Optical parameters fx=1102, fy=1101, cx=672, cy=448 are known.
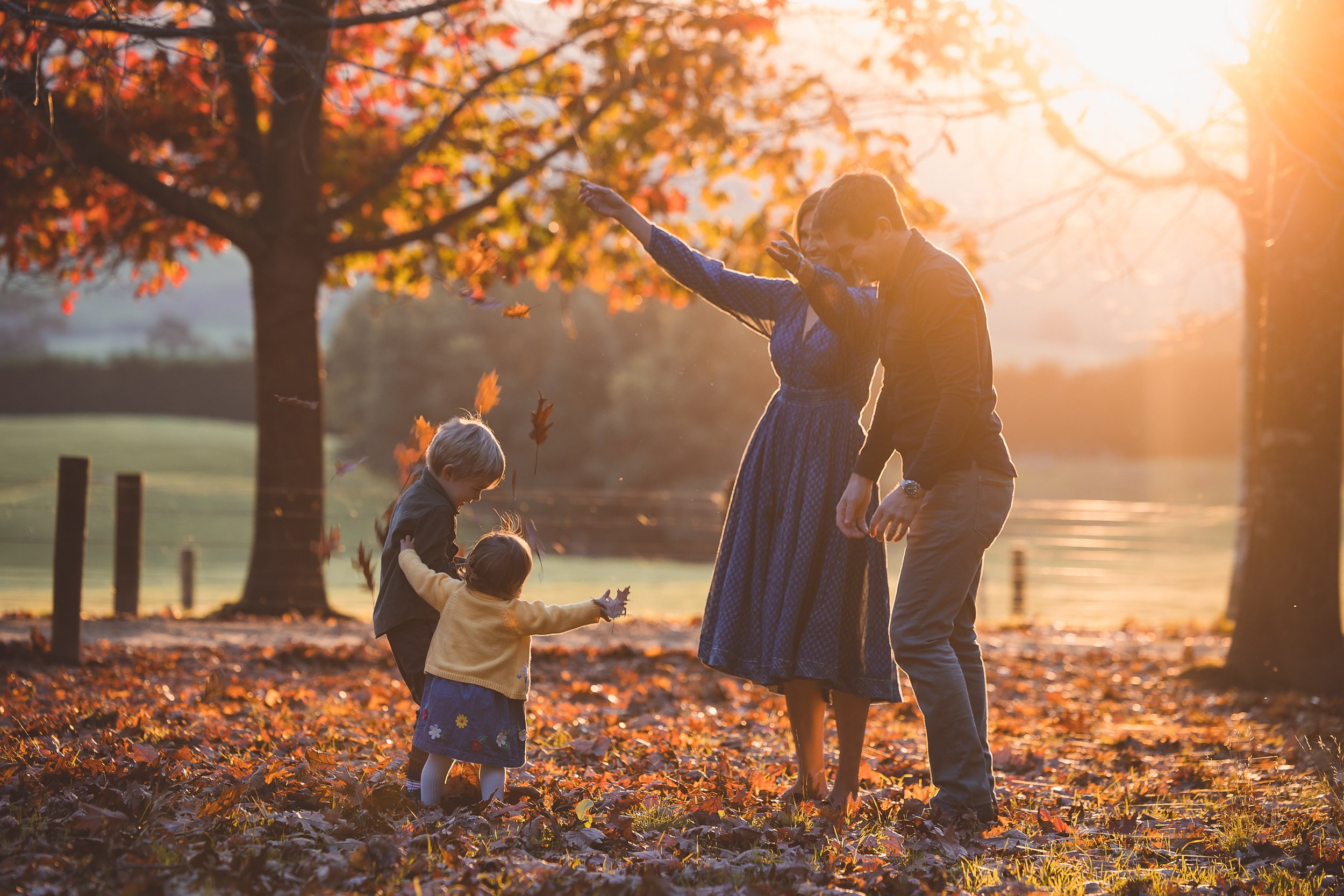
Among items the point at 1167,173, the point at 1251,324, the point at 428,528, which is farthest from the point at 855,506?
the point at 1251,324

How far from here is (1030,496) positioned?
40.6m

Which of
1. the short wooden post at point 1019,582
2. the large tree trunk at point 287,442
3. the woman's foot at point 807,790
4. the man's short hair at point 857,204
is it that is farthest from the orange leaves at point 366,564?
the short wooden post at point 1019,582

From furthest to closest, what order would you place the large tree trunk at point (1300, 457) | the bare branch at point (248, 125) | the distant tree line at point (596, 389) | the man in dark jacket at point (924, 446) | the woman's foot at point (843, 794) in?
1. the distant tree line at point (596, 389)
2. the bare branch at point (248, 125)
3. the large tree trunk at point (1300, 457)
4. the woman's foot at point (843, 794)
5. the man in dark jacket at point (924, 446)

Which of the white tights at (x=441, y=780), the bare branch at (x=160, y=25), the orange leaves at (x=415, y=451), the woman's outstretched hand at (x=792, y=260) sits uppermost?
the bare branch at (x=160, y=25)

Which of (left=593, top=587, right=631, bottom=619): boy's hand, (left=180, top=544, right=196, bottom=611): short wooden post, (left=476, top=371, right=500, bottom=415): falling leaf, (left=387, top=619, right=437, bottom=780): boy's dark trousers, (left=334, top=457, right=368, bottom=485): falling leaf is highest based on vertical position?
(left=476, top=371, right=500, bottom=415): falling leaf

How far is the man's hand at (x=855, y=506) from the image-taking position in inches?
130

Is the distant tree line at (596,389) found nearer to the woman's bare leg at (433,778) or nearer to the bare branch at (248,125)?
the bare branch at (248,125)

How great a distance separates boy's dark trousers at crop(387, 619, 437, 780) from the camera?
11.6 feet

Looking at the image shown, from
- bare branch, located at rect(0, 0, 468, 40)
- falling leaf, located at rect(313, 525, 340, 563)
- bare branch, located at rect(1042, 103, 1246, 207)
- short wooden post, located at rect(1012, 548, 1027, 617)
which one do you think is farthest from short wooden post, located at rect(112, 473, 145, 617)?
short wooden post, located at rect(1012, 548, 1027, 617)

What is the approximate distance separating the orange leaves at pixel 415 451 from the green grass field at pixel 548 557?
1.48 m

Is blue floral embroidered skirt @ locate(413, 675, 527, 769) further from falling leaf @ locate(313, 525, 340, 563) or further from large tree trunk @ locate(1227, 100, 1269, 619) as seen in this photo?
large tree trunk @ locate(1227, 100, 1269, 619)

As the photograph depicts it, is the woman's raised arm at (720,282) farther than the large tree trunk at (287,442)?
No

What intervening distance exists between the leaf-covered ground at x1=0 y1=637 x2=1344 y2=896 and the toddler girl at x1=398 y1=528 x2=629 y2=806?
0.66 ft

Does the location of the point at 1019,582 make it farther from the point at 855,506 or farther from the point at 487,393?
the point at 487,393
